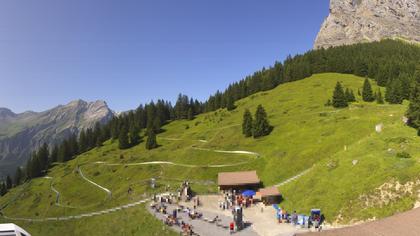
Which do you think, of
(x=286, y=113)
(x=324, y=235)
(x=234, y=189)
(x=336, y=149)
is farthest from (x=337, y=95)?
(x=324, y=235)

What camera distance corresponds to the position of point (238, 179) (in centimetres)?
6556

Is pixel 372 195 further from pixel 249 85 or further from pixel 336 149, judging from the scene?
pixel 249 85

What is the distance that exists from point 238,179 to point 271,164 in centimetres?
1300

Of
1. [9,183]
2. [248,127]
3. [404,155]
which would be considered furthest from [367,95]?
[9,183]

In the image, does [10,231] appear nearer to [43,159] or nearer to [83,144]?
[43,159]

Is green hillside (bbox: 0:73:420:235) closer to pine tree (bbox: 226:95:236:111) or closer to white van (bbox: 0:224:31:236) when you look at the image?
pine tree (bbox: 226:95:236:111)

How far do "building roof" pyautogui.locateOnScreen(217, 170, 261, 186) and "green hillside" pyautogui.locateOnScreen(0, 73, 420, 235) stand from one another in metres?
4.10

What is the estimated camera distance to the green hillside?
149ft

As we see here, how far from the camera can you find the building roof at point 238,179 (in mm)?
64250

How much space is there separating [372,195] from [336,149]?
1114 inches

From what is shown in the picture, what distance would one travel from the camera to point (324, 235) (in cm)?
2261

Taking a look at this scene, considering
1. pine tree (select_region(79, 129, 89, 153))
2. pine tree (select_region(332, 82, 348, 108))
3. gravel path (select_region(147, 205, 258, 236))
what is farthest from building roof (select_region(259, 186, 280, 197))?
pine tree (select_region(79, 129, 89, 153))

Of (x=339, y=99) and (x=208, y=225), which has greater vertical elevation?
(x=339, y=99)

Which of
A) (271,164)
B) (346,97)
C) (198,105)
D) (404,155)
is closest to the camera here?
(404,155)
